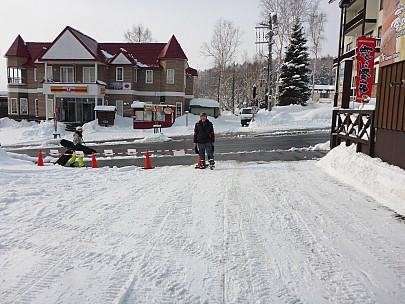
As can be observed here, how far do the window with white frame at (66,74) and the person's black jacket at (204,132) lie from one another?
3168cm

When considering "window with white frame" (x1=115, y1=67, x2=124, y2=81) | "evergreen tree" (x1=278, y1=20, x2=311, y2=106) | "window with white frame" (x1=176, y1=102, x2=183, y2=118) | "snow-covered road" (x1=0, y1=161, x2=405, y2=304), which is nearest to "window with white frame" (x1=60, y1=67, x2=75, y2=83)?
"window with white frame" (x1=115, y1=67, x2=124, y2=81)

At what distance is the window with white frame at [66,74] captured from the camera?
38094mm

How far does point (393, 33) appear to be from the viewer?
8.12 metres

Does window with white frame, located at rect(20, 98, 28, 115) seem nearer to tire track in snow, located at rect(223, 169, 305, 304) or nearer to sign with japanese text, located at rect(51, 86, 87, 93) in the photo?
sign with japanese text, located at rect(51, 86, 87, 93)

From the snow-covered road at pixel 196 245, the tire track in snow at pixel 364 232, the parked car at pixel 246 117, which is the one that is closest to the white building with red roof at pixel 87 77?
the parked car at pixel 246 117

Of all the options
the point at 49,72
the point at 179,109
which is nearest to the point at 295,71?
the point at 179,109

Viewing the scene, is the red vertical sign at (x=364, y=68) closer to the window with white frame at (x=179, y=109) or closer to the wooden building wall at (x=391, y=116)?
the wooden building wall at (x=391, y=116)

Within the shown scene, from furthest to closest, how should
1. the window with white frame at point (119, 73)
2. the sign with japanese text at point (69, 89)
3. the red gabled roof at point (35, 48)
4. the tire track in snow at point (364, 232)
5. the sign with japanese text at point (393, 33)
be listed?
the red gabled roof at point (35, 48)
the window with white frame at point (119, 73)
the sign with japanese text at point (69, 89)
the sign with japanese text at point (393, 33)
the tire track in snow at point (364, 232)

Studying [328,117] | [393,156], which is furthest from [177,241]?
[328,117]

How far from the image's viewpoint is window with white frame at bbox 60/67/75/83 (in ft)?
125

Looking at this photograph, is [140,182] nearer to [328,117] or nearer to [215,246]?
[215,246]

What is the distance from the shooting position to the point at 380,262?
396 centimetres

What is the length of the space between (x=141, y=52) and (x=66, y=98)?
10.5 metres

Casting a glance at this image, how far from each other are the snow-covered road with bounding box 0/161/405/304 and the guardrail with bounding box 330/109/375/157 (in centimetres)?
196
